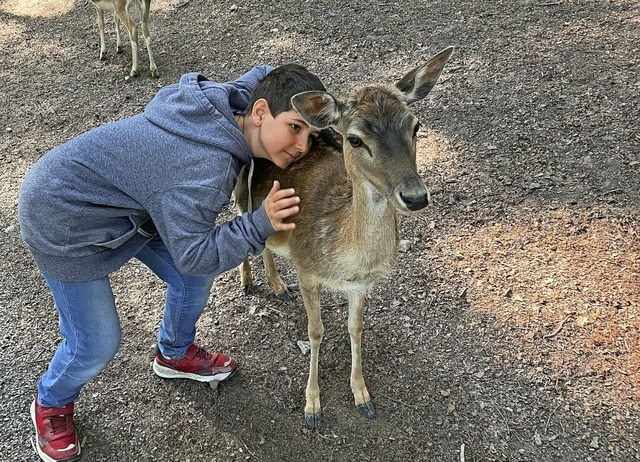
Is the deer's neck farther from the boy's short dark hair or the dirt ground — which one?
the dirt ground

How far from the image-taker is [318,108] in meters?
2.73

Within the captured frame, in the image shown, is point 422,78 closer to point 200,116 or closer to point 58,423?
point 200,116

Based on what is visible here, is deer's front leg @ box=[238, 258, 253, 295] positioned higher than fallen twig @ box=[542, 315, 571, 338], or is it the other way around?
deer's front leg @ box=[238, 258, 253, 295]

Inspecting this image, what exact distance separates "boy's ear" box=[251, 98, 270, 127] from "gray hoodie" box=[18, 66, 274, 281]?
0.46 ft

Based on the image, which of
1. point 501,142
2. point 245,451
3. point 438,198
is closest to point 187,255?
point 245,451

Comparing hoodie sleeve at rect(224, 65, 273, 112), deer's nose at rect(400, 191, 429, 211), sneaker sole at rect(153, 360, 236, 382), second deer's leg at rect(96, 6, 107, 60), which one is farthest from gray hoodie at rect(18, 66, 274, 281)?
second deer's leg at rect(96, 6, 107, 60)

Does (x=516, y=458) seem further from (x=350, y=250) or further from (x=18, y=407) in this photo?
(x=18, y=407)

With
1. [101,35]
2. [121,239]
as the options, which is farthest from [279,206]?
[101,35]

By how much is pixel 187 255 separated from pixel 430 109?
384cm

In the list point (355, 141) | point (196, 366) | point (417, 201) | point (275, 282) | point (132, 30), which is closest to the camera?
point (417, 201)

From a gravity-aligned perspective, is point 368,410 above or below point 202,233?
below

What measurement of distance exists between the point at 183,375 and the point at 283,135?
1731 mm

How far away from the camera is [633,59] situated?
18.9ft

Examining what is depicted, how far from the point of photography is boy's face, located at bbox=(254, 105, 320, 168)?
9.21ft
